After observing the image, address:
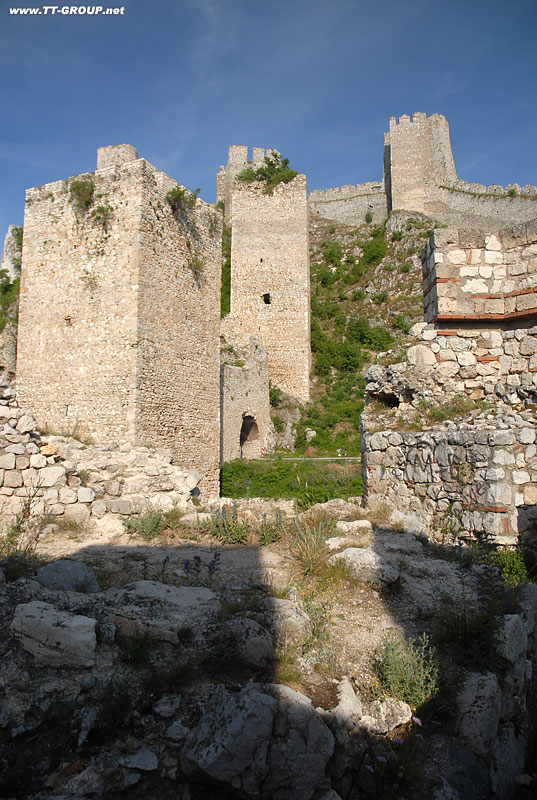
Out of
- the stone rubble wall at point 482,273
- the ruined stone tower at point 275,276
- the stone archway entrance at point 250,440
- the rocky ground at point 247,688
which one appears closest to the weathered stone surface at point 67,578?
the rocky ground at point 247,688

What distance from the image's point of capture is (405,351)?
21.1 feet

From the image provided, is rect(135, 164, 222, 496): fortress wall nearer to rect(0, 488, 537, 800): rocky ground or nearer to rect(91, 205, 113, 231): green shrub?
rect(91, 205, 113, 231): green shrub

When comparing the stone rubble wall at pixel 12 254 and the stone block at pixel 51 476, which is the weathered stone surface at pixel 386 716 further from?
the stone rubble wall at pixel 12 254

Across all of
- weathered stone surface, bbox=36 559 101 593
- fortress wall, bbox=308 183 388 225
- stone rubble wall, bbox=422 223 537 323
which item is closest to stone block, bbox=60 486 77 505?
weathered stone surface, bbox=36 559 101 593

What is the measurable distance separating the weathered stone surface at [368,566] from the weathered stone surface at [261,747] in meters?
1.64

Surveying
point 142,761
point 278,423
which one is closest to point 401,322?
point 278,423

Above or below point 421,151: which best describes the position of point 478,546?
below

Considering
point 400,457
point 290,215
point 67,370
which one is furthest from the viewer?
point 290,215

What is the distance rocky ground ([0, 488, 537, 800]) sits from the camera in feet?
6.70

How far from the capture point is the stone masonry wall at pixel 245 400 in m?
18.0

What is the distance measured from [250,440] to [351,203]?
87.6 ft

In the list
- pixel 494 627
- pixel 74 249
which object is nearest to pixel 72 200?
pixel 74 249

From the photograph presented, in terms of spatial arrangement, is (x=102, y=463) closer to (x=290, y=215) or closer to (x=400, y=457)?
(x=400, y=457)

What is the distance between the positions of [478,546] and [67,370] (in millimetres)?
8411
